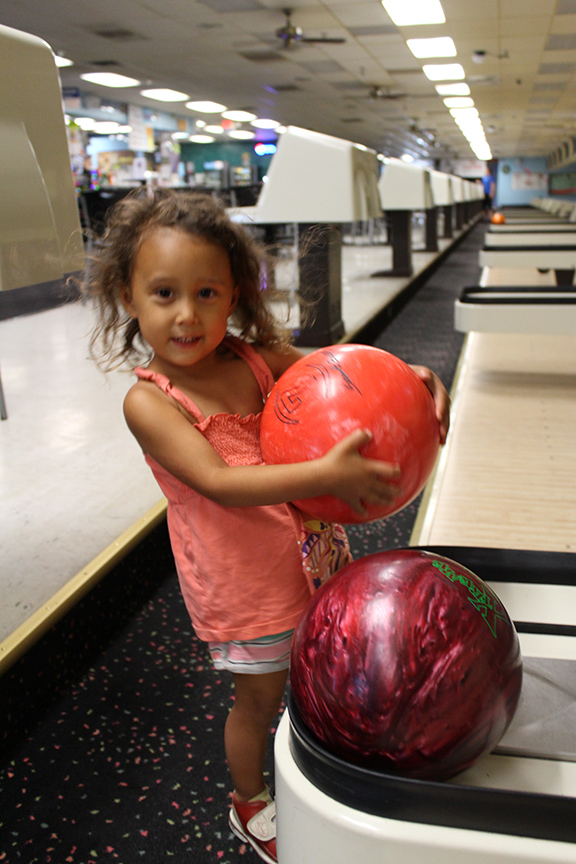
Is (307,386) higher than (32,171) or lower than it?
lower

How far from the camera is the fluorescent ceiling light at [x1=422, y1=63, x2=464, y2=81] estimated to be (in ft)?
34.5

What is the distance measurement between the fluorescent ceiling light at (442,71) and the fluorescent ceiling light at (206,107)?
15.9 ft

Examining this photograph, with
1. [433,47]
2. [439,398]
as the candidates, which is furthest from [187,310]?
[433,47]

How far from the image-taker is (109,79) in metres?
11.4

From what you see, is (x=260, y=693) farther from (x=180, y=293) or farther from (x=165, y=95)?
(x=165, y=95)

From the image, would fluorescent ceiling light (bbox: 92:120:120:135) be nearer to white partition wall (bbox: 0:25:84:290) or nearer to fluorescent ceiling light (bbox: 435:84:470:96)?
fluorescent ceiling light (bbox: 435:84:470:96)

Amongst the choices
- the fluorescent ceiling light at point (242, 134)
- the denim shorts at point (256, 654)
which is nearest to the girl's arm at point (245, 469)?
the denim shorts at point (256, 654)

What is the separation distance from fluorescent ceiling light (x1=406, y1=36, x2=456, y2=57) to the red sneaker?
31.1 feet

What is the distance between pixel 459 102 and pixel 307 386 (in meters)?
15.2

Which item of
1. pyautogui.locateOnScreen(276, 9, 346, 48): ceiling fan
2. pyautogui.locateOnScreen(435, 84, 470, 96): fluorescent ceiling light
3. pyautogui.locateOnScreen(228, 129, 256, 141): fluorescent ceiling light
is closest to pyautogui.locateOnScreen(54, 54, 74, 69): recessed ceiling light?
pyautogui.locateOnScreen(276, 9, 346, 48): ceiling fan

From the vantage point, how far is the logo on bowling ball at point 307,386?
87cm

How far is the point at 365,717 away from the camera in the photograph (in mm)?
664

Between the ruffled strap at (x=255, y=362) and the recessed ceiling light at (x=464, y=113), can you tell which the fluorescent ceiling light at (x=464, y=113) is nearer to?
the recessed ceiling light at (x=464, y=113)

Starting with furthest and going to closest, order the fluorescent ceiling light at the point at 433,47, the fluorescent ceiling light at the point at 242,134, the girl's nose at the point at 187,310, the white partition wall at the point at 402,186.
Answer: the fluorescent ceiling light at the point at 242,134 → the fluorescent ceiling light at the point at 433,47 → the white partition wall at the point at 402,186 → the girl's nose at the point at 187,310
